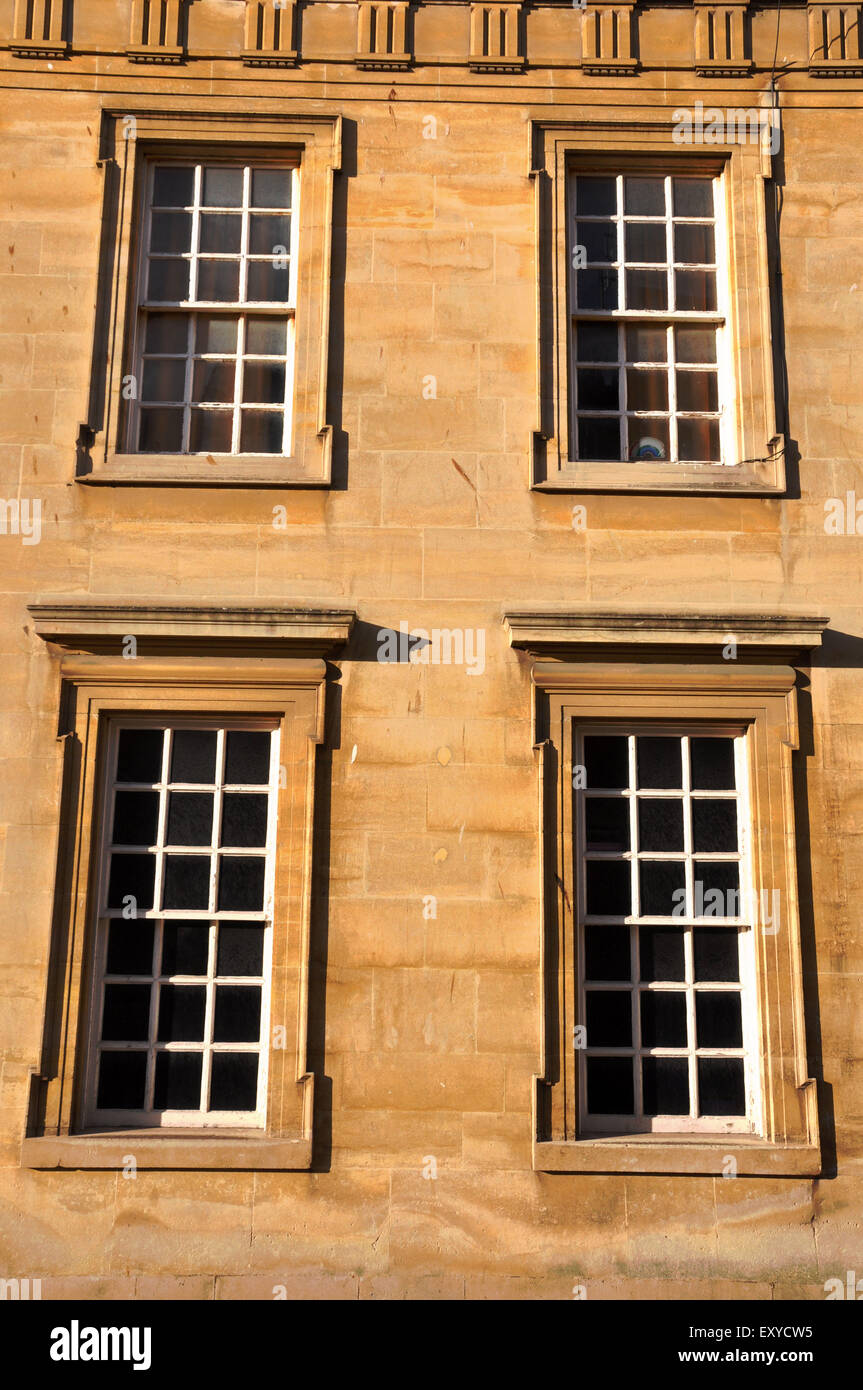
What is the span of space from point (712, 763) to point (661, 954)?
140 cm

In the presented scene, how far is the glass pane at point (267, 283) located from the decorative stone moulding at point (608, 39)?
2940 mm

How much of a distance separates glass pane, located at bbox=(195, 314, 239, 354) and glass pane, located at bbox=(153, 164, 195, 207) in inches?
39.4

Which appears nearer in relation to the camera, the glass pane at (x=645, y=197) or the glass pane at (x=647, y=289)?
the glass pane at (x=647, y=289)

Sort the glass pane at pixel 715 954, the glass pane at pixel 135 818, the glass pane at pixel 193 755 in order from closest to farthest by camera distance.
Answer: the glass pane at pixel 715 954
the glass pane at pixel 135 818
the glass pane at pixel 193 755

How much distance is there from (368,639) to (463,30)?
200 inches

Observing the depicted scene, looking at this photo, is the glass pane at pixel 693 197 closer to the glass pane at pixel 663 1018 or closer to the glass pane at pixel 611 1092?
the glass pane at pixel 663 1018

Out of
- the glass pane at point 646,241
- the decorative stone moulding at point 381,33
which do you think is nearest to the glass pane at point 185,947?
the glass pane at point 646,241

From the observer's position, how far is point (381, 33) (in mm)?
10359

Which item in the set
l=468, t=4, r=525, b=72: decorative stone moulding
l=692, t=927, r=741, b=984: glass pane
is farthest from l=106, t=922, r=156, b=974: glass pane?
l=468, t=4, r=525, b=72: decorative stone moulding

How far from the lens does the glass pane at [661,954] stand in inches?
354

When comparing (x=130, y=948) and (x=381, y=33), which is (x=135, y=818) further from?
(x=381, y=33)

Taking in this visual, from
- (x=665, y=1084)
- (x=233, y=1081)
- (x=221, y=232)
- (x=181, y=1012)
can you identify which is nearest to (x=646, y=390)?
(x=221, y=232)

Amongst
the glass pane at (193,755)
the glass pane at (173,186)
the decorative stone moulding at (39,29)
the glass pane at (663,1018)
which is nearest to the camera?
the glass pane at (663,1018)
